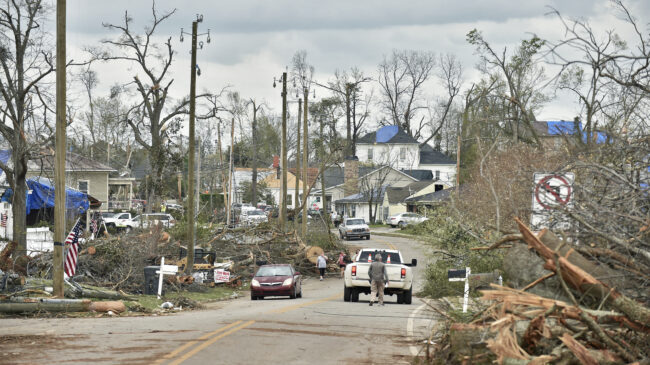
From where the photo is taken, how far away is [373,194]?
271 feet

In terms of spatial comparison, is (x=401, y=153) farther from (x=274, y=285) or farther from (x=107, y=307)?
(x=107, y=307)

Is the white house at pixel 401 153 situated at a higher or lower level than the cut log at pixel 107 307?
higher

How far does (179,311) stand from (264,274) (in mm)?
5043

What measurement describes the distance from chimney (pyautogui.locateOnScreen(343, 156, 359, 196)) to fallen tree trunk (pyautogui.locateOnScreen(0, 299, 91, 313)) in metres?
70.7

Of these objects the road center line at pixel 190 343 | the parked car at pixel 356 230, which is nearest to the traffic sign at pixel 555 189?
the road center line at pixel 190 343

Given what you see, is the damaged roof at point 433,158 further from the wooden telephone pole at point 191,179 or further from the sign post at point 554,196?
the sign post at point 554,196

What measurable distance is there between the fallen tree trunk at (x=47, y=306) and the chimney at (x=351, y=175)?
70.7m

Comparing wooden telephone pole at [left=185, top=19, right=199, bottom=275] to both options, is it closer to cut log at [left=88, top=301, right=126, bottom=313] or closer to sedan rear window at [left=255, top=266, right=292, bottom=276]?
sedan rear window at [left=255, top=266, right=292, bottom=276]

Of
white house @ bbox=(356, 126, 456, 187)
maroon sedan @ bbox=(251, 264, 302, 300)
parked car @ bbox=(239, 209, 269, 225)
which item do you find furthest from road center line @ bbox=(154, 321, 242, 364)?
white house @ bbox=(356, 126, 456, 187)

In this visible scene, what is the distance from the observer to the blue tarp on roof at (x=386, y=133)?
9681 cm

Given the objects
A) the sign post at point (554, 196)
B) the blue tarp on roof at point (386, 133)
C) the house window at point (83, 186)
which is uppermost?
the blue tarp on roof at point (386, 133)

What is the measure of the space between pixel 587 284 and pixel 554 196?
1.50 metres

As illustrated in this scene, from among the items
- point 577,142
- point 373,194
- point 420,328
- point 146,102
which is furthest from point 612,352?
point 373,194

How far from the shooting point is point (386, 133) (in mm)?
97562
